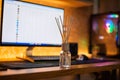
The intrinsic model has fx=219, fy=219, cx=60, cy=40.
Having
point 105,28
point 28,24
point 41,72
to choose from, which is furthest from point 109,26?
point 41,72

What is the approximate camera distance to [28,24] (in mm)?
1574

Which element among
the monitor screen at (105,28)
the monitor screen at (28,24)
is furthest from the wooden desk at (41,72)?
the monitor screen at (105,28)

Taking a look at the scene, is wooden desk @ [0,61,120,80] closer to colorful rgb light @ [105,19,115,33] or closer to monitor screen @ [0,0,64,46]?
monitor screen @ [0,0,64,46]

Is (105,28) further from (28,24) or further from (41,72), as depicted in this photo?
(41,72)

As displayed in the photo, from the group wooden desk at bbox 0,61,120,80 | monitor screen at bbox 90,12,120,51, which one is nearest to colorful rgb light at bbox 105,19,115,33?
monitor screen at bbox 90,12,120,51

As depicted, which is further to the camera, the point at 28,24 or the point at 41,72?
the point at 28,24

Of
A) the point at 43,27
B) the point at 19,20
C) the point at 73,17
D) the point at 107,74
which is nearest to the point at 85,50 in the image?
the point at 73,17

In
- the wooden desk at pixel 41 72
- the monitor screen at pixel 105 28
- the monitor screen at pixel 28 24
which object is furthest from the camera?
the monitor screen at pixel 105 28

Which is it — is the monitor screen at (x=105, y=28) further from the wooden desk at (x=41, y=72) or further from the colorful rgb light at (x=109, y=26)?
the wooden desk at (x=41, y=72)

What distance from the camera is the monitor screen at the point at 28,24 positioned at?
1.46m

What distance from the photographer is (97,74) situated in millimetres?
2004

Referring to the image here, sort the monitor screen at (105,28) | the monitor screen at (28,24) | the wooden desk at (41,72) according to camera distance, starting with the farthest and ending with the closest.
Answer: the monitor screen at (105,28), the monitor screen at (28,24), the wooden desk at (41,72)

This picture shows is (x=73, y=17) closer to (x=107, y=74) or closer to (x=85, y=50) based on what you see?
(x=85, y=50)

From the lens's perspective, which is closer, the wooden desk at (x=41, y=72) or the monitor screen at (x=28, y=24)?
the wooden desk at (x=41, y=72)
